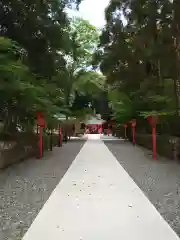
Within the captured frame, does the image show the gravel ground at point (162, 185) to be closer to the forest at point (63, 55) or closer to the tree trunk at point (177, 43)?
the forest at point (63, 55)

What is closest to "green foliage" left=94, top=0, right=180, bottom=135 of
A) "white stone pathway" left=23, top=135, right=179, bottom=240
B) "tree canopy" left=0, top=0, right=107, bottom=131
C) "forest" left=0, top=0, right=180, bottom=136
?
"forest" left=0, top=0, right=180, bottom=136

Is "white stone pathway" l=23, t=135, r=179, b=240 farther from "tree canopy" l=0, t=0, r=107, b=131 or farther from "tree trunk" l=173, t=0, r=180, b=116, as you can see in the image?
"tree trunk" l=173, t=0, r=180, b=116

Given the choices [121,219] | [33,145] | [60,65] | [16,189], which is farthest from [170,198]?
[60,65]

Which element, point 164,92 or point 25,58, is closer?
point 25,58

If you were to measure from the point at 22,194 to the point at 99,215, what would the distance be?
2.38 meters

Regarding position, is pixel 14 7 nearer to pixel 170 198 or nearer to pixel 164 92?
pixel 164 92

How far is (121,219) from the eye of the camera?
18.2ft

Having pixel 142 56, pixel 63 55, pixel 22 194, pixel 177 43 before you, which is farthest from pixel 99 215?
pixel 142 56

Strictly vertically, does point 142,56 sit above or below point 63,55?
above

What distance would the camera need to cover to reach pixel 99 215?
5.78 meters

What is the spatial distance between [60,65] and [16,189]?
11.5 metres

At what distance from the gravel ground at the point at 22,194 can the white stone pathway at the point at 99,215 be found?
0.16m

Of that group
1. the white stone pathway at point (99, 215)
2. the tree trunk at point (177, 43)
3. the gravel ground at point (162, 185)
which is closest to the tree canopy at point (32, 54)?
the white stone pathway at point (99, 215)

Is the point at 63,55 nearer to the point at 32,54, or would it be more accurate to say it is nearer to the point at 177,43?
the point at 32,54
